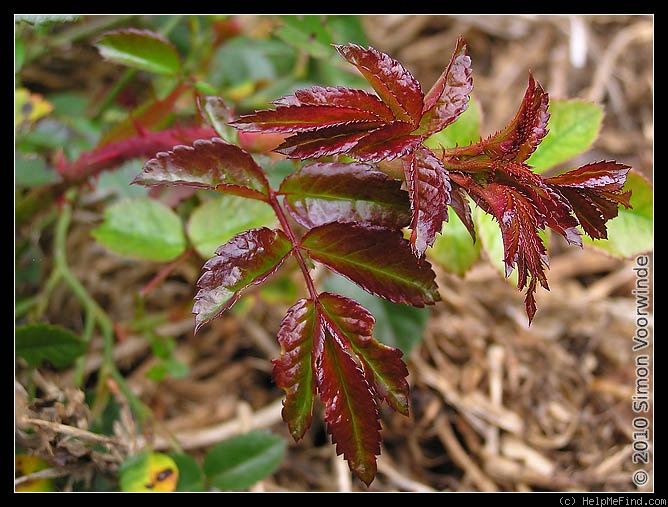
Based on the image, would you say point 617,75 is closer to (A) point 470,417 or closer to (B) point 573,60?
(B) point 573,60

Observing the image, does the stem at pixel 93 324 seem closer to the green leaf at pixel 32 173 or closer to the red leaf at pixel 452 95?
the green leaf at pixel 32 173

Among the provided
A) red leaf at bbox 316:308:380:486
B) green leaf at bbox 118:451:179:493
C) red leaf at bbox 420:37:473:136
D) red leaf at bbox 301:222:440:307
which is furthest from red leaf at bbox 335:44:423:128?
green leaf at bbox 118:451:179:493

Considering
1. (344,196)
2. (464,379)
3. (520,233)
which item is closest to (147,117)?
(344,196)

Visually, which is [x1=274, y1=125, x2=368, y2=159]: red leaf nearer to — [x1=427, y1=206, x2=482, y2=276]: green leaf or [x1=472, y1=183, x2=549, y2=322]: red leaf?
[x1=472, y1=183, x2=549, y2=322]: red leaf

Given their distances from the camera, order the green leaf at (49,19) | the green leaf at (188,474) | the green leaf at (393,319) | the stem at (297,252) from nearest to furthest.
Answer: the stem at (297,252) → the green leaf at (49,19) → the green leaf at (188,474) → the green leaf at (393,319)

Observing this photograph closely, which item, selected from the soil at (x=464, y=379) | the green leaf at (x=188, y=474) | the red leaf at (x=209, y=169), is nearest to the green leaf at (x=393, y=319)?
the soil at (x=464, y=379)
